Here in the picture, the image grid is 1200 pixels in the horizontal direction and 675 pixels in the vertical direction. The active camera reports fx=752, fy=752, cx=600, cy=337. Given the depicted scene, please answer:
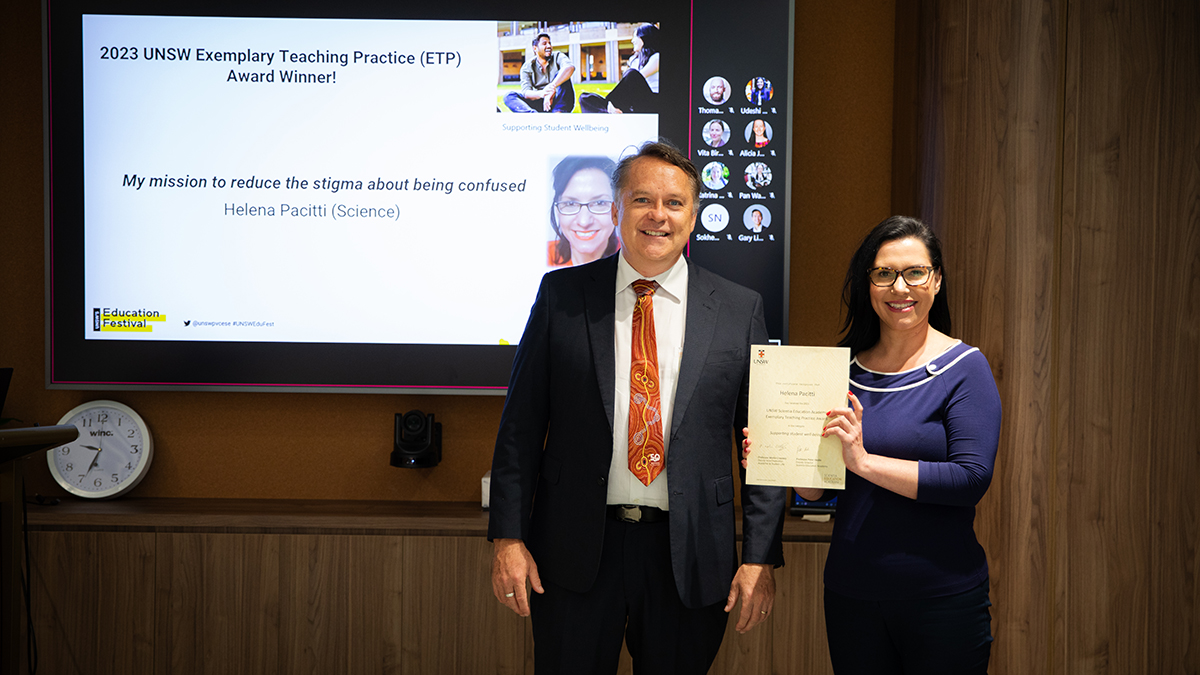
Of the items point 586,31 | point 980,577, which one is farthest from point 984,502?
point 586,31

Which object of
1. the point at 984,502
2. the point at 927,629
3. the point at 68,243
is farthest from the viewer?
the point at 68,243

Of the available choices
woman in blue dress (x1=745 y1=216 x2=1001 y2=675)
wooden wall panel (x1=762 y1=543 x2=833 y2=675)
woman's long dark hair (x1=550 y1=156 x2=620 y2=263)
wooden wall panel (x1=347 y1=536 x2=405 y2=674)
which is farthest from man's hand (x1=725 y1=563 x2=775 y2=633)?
woman's long dark hair (x1=550 y1=156 x2=620 y2=263)

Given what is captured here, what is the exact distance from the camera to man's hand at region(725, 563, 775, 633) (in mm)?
1706

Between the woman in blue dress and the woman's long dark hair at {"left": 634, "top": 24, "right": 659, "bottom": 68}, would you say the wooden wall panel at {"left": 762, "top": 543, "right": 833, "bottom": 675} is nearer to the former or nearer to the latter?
the woman in blue dress

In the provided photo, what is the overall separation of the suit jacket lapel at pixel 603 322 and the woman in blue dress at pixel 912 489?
1.60 feet

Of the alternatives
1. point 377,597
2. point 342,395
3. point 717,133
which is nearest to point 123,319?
point 342,395

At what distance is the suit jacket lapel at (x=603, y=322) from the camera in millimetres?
1728

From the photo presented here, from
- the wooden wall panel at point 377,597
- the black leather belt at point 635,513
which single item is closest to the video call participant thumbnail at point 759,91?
the black leather belt at point 635,513

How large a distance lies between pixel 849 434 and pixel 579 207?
1.59 m

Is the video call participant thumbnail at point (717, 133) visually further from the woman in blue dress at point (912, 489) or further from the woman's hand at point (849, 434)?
the woman's hand at point (849, 434)

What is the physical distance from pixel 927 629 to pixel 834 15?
239cm

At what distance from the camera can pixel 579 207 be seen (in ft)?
9.36

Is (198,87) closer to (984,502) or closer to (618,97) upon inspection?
(618,97)

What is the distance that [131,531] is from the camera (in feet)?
8.52
